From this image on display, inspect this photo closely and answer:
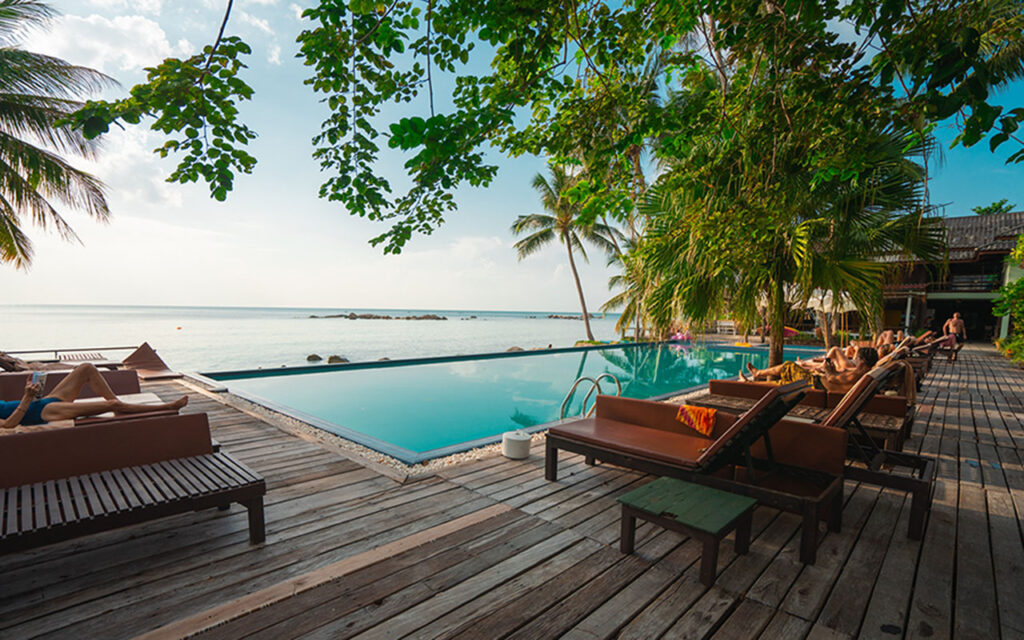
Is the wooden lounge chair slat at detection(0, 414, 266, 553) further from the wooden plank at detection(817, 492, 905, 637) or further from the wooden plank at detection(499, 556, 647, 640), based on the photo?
the wooden plank at detection(817, 492, 905, 637)

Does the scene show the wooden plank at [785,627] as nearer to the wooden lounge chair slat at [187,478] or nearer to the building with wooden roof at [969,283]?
the wooden lounge chair slat at [187,478]

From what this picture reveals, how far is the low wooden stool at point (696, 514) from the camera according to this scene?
1.90 meters

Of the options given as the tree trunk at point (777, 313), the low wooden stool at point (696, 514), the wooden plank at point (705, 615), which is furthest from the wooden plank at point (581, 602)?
the tree trunk at point (777, 313)

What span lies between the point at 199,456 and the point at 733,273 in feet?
17.8

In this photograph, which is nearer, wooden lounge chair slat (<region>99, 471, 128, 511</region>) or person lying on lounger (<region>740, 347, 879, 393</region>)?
wooden lounge chair slat (<region>99, 471, 128, 511</region>)

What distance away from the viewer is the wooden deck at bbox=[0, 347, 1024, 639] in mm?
1699

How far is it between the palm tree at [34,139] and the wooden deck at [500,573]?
31.8 feet

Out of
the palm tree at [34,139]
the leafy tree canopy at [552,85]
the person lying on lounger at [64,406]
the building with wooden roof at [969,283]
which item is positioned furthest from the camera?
the building with wooden roof at [969,283]

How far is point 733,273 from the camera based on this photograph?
5168 mm

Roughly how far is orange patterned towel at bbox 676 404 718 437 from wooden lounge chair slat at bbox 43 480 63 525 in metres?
3.42

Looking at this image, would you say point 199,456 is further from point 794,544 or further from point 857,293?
point 857,293

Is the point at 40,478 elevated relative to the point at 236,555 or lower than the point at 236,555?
elevated

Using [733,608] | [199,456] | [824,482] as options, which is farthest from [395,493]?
[824,482]

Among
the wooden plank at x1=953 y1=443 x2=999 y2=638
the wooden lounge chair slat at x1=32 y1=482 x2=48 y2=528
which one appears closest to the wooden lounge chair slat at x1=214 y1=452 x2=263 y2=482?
the wooden lounge chair slat at x1=32 y1=482 x2=48 y2=528
